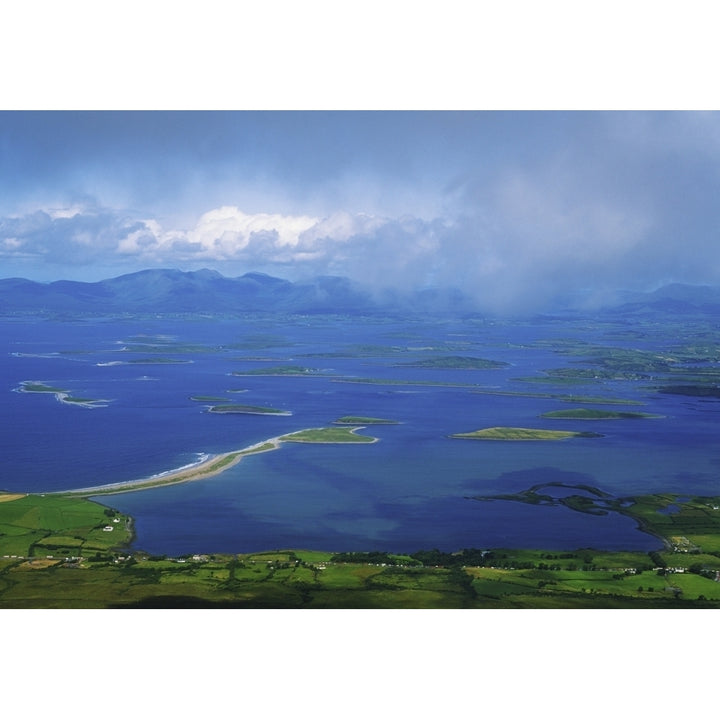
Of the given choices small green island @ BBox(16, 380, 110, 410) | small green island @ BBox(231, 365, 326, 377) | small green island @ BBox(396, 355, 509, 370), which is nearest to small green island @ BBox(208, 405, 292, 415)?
small green island @ BBox(231, 365, 326, 377)

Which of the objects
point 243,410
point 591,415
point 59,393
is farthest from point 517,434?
point 59,393

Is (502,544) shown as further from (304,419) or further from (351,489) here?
(304,419)

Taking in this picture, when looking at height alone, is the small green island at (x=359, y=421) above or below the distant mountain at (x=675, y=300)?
below

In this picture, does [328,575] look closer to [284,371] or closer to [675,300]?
[284,371]

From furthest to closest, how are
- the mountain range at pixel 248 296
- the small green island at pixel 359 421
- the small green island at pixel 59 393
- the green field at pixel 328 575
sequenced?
1. the small green island at pixel 59 393
2. the small green island at pixel 359 421
3. the mountain range at pixel 248 296
4. the green field at pixel 328 575

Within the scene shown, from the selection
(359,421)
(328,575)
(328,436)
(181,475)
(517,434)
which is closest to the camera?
(328,575)

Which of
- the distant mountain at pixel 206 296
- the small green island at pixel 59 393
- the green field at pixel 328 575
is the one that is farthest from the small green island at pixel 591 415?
the small green island at pixel 59 393

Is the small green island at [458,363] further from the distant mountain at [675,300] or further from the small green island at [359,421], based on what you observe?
the distant mountain at [675,300]

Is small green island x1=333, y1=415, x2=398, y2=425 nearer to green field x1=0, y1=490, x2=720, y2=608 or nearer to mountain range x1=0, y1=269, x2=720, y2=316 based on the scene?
mountain range x1=0, y1=269, x2=720, y2=316
